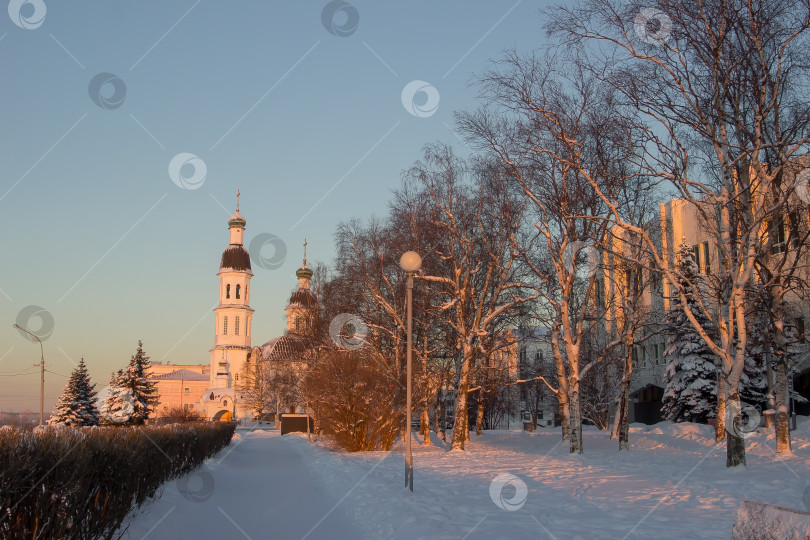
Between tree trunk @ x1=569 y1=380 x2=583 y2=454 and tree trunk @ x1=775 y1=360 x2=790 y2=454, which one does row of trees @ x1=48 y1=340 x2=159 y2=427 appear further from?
tree trunk @ x1=775 y1=360 x2=790 y2=454

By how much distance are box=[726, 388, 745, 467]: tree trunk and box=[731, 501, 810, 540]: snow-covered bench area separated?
11.1 m

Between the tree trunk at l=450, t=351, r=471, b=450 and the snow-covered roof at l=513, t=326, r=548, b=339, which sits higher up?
the snow-covered roof at l=513, t=326, r=548, b=339

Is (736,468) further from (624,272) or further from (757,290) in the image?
(624,272)

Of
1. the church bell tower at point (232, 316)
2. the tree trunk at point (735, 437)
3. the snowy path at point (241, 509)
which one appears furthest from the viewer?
the church bell tower at point (232, 316)

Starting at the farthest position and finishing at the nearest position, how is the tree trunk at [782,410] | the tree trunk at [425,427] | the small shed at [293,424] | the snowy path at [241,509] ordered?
1. the small shed at [293,424]
2. the tree trunk at [425,427]
3. the tree trunk at [782,410]
4. the snowy path at [241,509]

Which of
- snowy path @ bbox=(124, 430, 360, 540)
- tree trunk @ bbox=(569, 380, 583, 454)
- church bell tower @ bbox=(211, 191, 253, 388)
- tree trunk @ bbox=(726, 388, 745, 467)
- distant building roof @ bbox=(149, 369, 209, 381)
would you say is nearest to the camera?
snowy path @ bbox=(124, 430, 360, 540)

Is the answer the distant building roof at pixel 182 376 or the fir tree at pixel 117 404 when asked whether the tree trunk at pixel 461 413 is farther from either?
the distant building roof at pixel 182 376

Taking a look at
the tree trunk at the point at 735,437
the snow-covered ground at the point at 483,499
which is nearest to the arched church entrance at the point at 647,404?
the snow-covered ground at the point at 483,499

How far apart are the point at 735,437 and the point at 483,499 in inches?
263

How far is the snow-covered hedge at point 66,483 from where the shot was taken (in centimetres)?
678

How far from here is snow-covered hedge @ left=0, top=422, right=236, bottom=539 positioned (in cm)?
678

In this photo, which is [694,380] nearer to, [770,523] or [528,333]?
[528,333]

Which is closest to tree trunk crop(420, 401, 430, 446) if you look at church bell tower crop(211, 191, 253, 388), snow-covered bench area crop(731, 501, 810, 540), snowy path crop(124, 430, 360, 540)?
snowy path crop(124, 430, 360, 540)

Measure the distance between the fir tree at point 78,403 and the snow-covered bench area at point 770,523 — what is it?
148 ft
